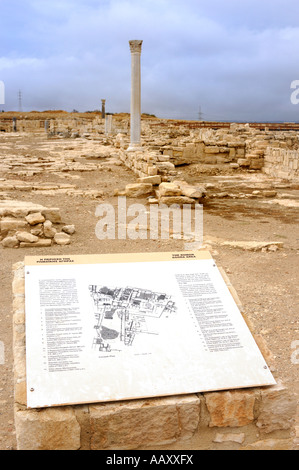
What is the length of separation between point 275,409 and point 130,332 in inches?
38.9

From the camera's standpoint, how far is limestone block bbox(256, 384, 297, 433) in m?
2.67

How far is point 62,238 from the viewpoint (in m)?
7.58

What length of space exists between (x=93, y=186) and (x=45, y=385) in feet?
36.8

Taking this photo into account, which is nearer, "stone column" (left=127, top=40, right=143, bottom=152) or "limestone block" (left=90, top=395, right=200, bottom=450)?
"limestone block" (left=90, top=395, right=200, bottom=450)

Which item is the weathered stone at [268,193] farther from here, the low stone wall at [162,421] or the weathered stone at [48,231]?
the low stone wall at [162,421]

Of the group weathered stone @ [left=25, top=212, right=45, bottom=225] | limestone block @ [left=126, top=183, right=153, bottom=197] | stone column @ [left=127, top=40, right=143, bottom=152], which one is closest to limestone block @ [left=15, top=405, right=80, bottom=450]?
weathered stone @ [left=25, top=212, right=45, bottom=225]

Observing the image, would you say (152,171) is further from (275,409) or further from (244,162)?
(275,409)

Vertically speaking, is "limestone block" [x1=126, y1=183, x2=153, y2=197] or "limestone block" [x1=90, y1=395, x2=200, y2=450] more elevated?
"limestone block" [x1=126, y1=183, x2=153, y2=197]

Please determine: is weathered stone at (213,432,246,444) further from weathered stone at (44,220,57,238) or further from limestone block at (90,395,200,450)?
weathered stone at (44,220,57,238)

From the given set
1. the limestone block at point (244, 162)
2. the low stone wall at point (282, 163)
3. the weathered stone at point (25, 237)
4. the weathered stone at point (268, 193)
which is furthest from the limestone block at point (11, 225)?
the limestone block at point (244, 162)

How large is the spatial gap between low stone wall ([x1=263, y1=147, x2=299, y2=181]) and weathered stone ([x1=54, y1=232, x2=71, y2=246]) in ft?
32.6

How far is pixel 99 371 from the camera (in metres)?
2.45

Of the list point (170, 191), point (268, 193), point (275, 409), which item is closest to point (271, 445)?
point (275, 409)

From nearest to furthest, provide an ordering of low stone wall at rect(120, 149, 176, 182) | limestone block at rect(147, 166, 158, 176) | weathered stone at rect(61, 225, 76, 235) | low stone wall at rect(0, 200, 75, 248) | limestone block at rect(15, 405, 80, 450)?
1. limestone block at rect(15, 405, 80, 450)
2. low stone wall at rect(0, 200, 75, 248)
3. weathered stone at rect(61, 225, 76, 235)
4. limestone block at rect(147, 166, 158, 176)
5. low stone wall at rect(120, 149, 176, 182)
